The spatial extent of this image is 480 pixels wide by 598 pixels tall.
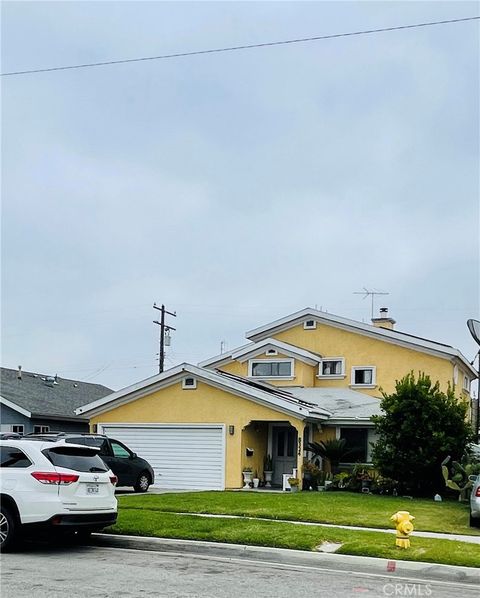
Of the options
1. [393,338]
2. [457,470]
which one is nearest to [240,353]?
[393,338]

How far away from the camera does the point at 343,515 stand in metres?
16.6

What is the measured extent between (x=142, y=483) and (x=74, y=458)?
1197 cm

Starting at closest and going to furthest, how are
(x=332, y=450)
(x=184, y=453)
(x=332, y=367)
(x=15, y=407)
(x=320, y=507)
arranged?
(x=320, y=507) → (x=332, y=450) → (x=184, y=453) → (x=332, y=367) → (x=15, y=407)

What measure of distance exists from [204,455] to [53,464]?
15.1 m

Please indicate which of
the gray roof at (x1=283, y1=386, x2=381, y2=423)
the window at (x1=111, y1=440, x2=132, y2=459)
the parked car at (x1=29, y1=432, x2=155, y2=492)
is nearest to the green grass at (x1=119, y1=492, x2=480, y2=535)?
the parked car at (x1=29, y1=432, x2=155, y2=492)

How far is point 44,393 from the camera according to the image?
38.6 m

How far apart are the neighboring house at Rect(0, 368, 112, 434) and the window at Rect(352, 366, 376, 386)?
10627mm

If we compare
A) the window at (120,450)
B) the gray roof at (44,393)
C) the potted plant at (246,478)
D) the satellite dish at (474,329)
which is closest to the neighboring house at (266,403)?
the potted plant at (246,478)

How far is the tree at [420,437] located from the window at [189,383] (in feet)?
21.6

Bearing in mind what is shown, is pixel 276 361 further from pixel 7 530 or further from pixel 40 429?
pixel 7 530

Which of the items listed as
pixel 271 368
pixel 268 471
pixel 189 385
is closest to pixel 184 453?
pixel 189 385

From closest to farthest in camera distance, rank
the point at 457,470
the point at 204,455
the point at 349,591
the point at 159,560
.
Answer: the point at 349,591
the point at 159,560
the point at 457,470
the point at 204,455

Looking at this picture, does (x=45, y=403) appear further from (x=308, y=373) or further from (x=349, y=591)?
(x=349, y=591)

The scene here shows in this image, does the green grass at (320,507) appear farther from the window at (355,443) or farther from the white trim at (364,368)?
the white trim at (364,368)
